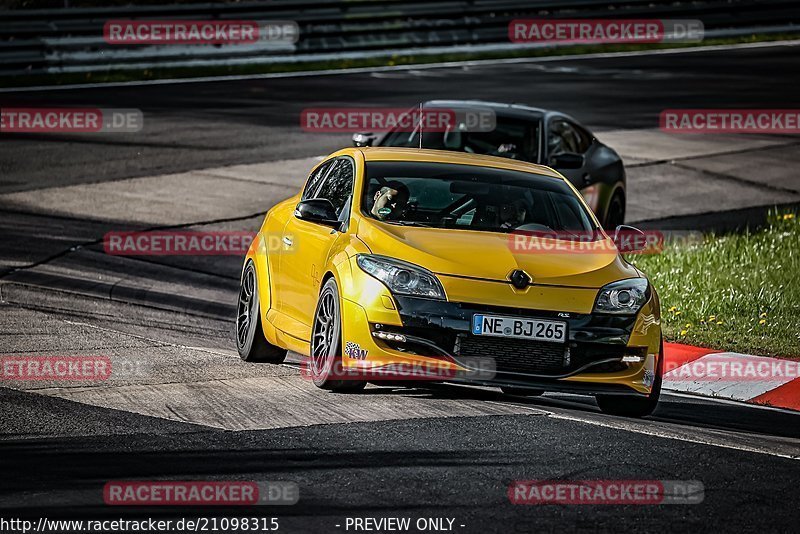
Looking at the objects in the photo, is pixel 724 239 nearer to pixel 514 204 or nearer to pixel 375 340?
pixel 514 204

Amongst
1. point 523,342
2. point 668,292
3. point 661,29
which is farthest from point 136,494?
point 661,29

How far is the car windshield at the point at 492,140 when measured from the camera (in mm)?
15570

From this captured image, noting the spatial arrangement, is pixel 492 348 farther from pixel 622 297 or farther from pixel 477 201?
pixel 477 201

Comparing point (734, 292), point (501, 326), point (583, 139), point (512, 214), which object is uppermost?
point (512, 214)

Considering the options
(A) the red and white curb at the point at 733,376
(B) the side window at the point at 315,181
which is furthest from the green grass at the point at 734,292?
(B) the side window at the point at 315,181

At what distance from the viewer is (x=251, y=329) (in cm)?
1074

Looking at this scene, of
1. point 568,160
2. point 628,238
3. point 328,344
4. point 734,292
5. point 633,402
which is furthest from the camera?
point 568,160

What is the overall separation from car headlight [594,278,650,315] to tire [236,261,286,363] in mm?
2641

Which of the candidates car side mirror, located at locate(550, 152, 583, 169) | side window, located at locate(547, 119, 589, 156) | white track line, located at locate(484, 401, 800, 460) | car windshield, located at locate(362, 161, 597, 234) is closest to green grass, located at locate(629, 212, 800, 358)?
car side mirror, located at locate(550, 152, 583, 169)

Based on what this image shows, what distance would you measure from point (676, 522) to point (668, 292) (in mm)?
6752

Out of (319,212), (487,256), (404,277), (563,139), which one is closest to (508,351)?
(487,256)

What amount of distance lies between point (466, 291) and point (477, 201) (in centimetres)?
139

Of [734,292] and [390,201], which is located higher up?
[390,201]

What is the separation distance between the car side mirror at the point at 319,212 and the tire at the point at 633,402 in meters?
1.98
